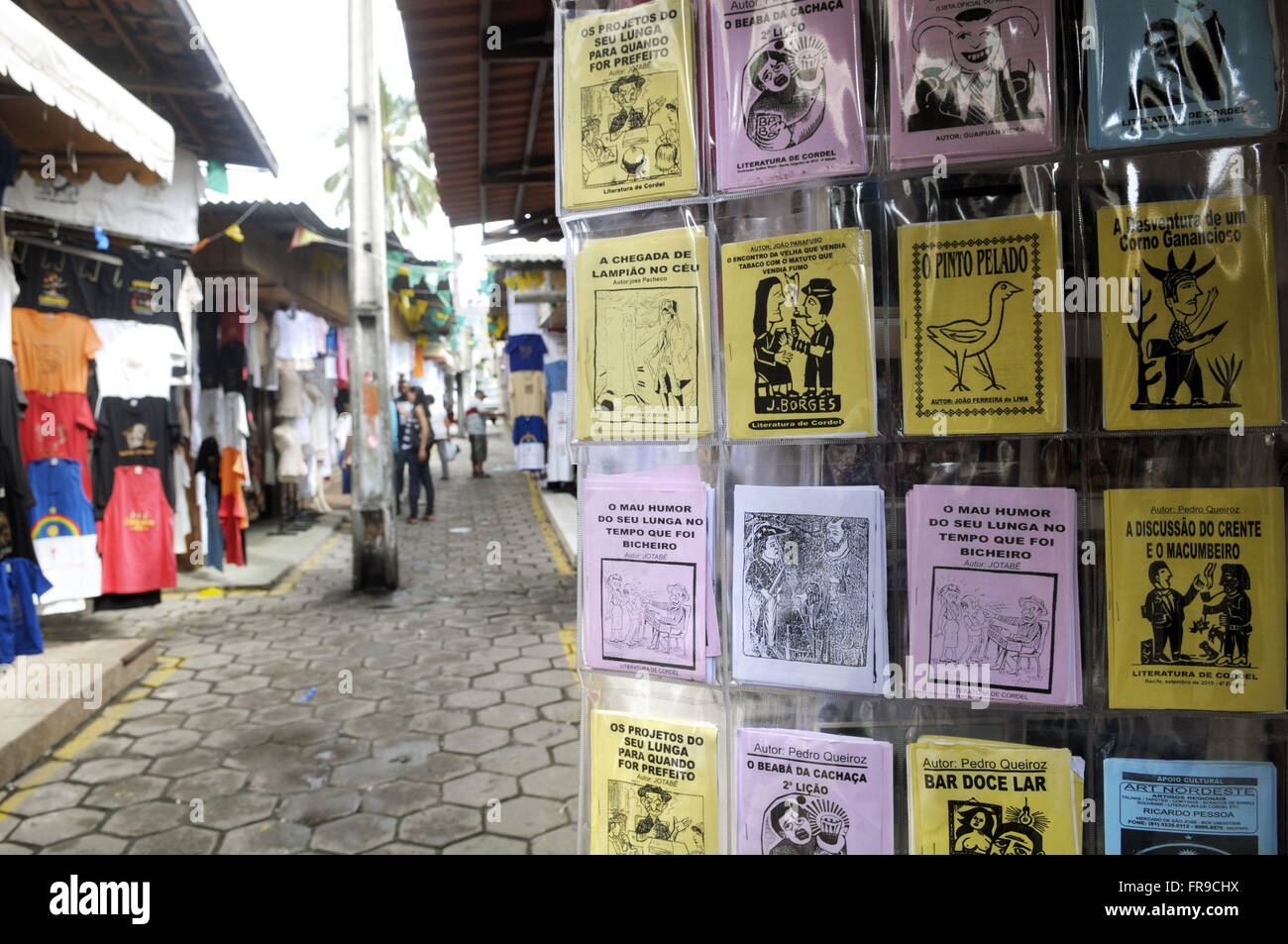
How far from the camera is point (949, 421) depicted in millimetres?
1255

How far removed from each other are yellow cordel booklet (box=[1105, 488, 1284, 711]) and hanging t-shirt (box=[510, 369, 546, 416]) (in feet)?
32.7

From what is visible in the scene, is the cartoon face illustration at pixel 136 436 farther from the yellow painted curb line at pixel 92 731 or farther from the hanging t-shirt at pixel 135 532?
the yellow painted curb line at pixel 92 731

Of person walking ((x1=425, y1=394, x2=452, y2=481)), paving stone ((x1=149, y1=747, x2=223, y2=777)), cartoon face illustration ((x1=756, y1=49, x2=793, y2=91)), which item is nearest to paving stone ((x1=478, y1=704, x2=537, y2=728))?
paving stone ((x1=149, y1=747, x2=223, y2=777))

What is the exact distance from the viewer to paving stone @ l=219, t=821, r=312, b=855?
122 inches

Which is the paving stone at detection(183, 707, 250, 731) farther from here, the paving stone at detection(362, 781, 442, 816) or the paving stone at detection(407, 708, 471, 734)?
the paving stone at detection(362, 781, 442, 816)

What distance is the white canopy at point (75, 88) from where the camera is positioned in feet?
10.3

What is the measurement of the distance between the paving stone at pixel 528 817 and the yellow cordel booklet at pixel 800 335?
2.52m

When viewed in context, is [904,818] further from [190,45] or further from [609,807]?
[190,45]

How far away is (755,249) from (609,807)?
41.3 inches

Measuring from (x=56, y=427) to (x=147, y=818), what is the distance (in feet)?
10.2

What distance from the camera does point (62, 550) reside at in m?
5.35
